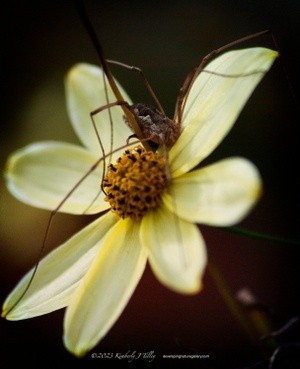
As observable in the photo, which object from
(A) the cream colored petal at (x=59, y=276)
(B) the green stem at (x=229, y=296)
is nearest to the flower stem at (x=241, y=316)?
(B) the green stem at (x=229, y=296)

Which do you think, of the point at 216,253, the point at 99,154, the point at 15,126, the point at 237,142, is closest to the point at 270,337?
the point at 99,154

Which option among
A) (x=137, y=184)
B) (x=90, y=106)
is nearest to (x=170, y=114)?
(x=90, y=106)

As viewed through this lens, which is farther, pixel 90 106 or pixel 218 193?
pixel 90 106

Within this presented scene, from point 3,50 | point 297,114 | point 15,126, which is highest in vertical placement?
point 3,50

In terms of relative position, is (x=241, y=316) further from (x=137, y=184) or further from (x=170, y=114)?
(x=170, y=114)

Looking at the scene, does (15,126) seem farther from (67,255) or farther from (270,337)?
(270,337)

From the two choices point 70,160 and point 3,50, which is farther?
point 3,50
